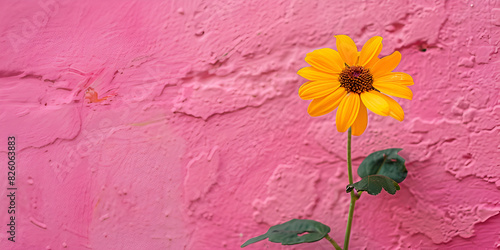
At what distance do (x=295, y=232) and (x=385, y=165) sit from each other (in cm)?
15

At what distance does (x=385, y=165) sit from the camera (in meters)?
0.65

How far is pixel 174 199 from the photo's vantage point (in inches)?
27.9

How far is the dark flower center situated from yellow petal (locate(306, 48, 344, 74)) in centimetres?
1

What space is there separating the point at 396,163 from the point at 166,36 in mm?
389

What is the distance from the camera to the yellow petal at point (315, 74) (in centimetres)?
57

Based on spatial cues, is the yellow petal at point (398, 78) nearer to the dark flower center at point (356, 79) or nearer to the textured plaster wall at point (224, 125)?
the dark flower center at point (356, 79)

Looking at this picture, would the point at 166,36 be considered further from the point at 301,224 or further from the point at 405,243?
the point at 405,243

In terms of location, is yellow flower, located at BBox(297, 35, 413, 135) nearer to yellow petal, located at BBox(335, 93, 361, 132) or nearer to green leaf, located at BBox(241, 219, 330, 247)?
yellow petal, located at BBox(335, 93, 361, 132)

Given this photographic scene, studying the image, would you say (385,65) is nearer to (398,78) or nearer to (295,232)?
(398,78)

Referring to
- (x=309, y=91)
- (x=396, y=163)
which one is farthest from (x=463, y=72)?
(x=309, y=91)

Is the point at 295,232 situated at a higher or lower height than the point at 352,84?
lower

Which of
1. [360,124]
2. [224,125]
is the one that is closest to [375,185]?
[360,124]

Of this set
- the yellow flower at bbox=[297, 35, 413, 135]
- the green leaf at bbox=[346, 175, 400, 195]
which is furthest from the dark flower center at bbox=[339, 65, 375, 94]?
the green leaf at bbox=[346, 175, 400, 195]

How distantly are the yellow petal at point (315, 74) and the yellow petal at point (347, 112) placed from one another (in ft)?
0.11
